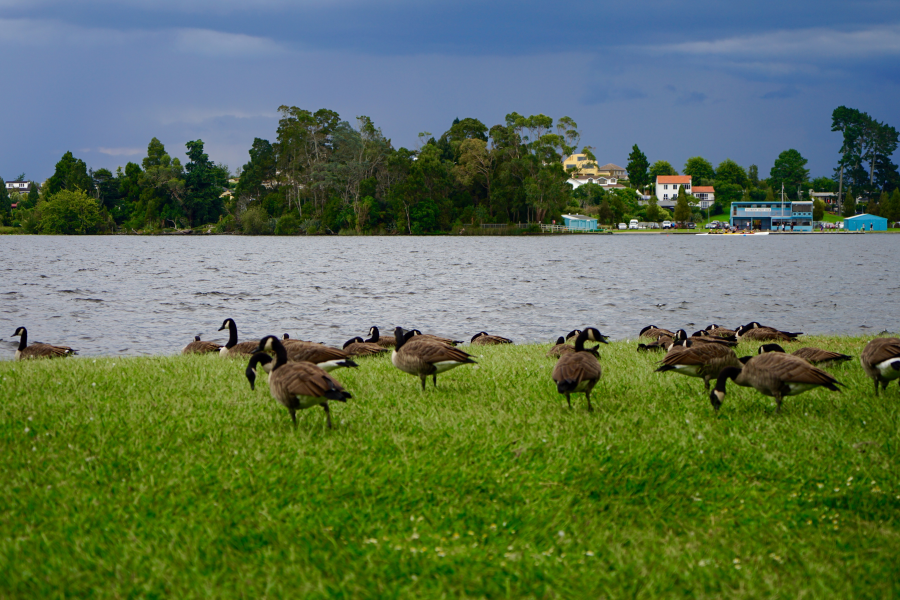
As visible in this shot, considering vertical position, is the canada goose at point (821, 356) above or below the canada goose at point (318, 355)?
below

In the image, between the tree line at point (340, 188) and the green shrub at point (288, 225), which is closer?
the tree line at point (340, 188)

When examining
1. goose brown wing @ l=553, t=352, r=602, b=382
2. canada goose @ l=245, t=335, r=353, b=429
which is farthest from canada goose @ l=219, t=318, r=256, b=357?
goose brown wing @ l=553, t=352, r=602, b=382

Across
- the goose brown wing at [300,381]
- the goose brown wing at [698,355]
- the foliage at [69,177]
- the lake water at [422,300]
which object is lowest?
the lake water at [422,300]

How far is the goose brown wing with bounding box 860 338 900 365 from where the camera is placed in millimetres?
9117

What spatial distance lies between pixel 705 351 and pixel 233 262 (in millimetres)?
67086

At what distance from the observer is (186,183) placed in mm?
165375

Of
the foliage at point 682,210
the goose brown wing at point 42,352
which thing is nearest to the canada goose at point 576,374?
the goose brown wing at point 42,352

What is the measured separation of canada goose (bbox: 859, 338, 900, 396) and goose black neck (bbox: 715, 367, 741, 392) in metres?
2.09

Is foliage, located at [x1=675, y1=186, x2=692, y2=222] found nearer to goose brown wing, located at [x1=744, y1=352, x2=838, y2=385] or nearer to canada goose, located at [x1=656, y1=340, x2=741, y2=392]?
canada goose, located at [x1=656, y1=340, x2=741, y2=392]

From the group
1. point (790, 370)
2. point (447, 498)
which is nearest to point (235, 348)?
point (447, 498)

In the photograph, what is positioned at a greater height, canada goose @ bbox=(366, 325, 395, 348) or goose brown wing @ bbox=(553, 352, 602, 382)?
goose brown wing @ bbox=(553, 352, 602, 382)

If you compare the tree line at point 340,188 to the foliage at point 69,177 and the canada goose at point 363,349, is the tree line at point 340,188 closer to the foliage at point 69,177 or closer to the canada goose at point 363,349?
the foliage at point 69,177

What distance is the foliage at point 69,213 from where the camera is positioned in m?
151

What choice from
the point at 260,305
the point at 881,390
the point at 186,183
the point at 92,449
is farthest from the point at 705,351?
the point at 186,183
